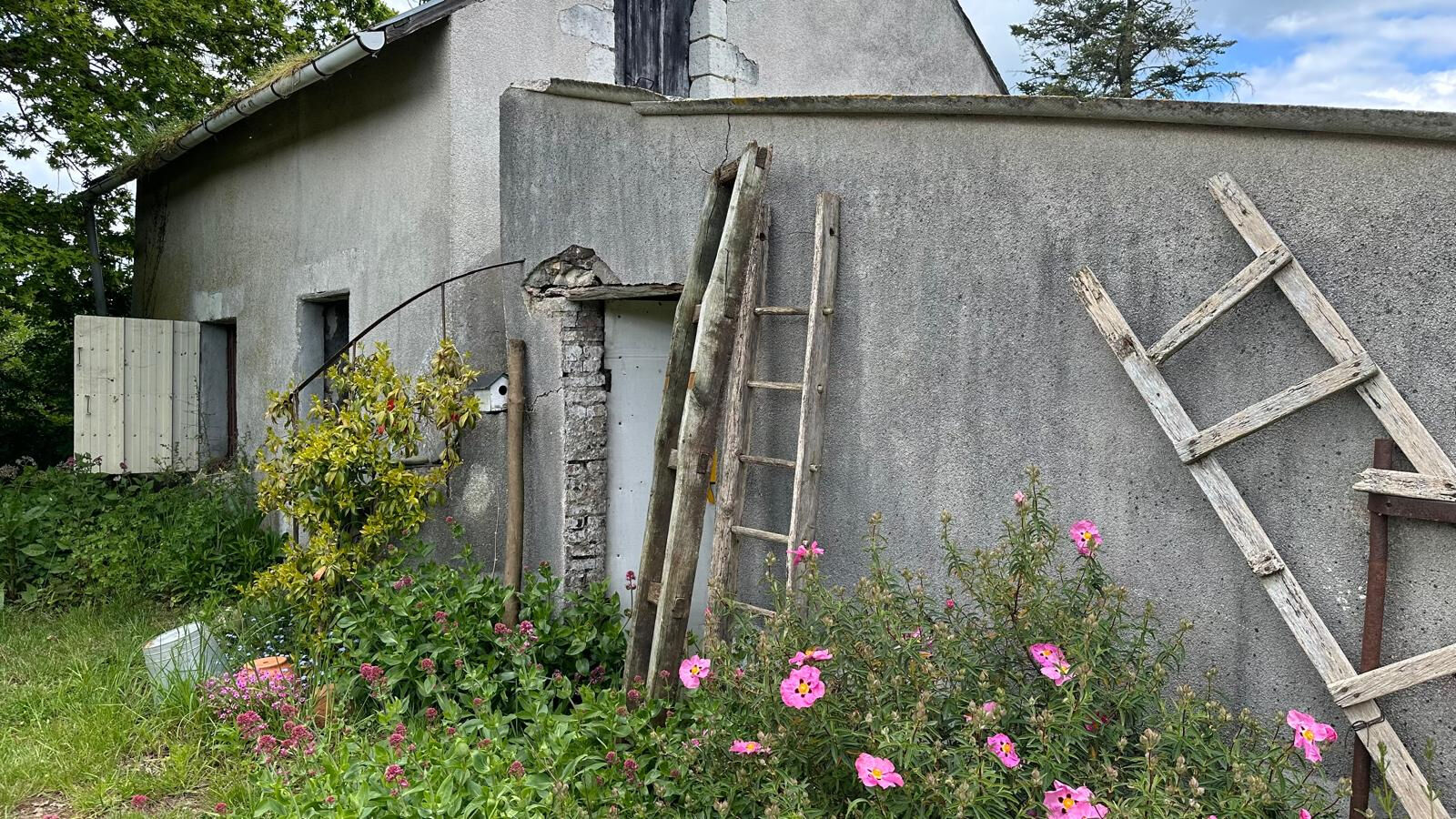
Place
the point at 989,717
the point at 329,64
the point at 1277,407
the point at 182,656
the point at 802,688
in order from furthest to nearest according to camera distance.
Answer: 1. the point at 329,64
2. the point at 182,656
3. the point at 1277,407
4. the point at 802,688
5. the point at 989,717

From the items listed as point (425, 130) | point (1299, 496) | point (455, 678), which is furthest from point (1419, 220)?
Result: point (425, 130)

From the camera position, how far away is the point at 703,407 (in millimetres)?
4195

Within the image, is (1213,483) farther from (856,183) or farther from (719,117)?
(719,117)

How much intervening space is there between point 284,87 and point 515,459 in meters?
2.98

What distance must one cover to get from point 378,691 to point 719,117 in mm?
3071

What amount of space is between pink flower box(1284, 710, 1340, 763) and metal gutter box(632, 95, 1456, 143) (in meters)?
1.66

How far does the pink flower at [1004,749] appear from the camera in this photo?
2504 mm

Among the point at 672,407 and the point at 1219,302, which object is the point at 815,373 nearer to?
the point at 672,407

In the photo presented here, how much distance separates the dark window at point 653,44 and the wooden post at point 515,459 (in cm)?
246

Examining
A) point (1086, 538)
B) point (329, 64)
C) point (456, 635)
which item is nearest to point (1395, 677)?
point (1086, 538)

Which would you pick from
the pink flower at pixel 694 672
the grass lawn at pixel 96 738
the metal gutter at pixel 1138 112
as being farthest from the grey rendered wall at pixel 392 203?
the pink flower at pixel 694 672

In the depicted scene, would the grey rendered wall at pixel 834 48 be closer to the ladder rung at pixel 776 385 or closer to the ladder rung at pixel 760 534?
the ladder rung at pixel 776 385

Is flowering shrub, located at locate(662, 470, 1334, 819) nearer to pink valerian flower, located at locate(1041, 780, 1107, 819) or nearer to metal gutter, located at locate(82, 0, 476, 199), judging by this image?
pink valerian flower, located at locate(1041, 780, 1107, 819)

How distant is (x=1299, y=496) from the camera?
2949mm
